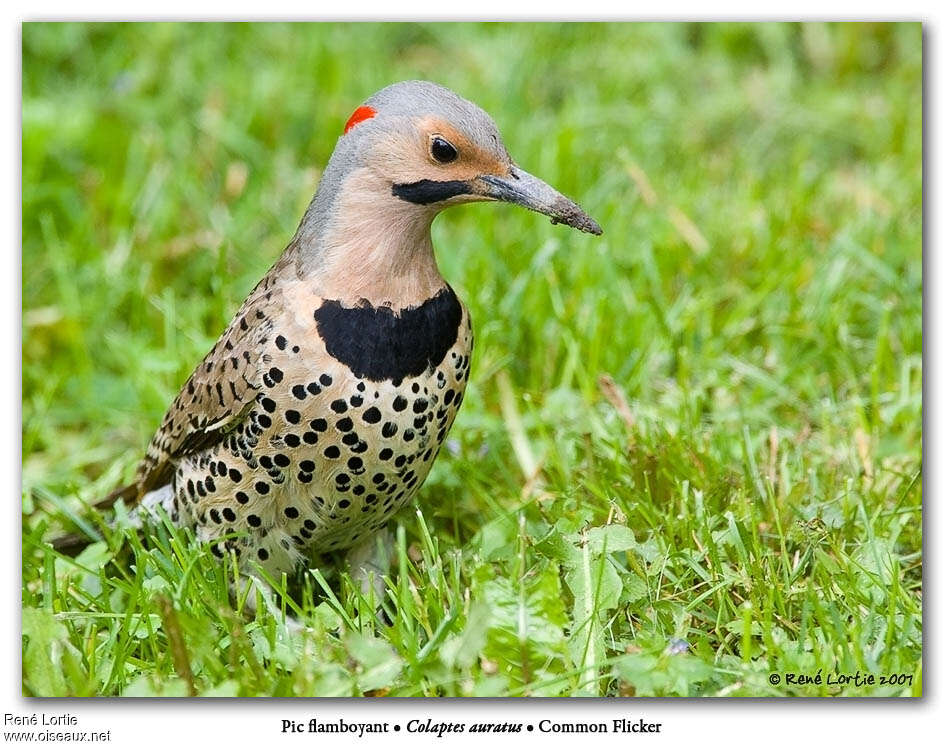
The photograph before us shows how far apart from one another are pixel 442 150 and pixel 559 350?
Answer: 1712 millimetres

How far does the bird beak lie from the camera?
3.14m

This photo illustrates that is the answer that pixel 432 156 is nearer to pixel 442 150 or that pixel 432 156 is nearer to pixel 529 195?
pixel 442 150

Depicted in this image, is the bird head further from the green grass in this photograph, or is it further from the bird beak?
the green grass

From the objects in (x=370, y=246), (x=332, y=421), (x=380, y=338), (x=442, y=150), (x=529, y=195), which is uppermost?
(x=442, y=150)

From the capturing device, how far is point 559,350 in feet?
15.4

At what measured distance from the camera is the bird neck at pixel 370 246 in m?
3.16

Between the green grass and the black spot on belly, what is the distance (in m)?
0.52

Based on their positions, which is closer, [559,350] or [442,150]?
[442,150]

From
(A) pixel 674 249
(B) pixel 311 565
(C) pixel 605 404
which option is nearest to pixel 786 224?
(A) pixel 674 249

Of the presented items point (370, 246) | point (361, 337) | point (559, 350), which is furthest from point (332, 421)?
point (559, 350)
